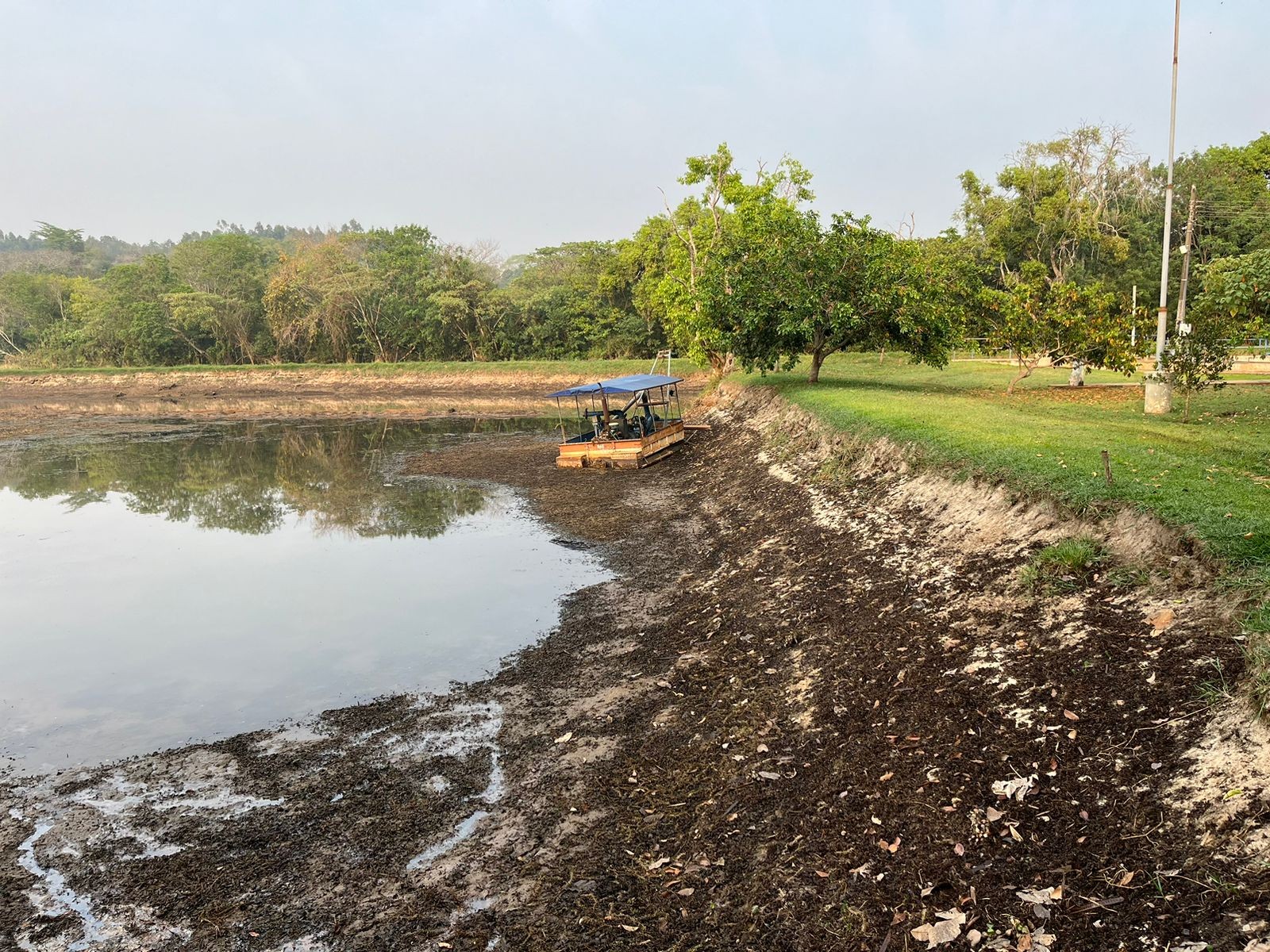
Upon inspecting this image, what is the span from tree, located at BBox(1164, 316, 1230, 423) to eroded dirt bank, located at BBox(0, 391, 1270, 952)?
32.2 ft

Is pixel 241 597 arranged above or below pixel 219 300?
below

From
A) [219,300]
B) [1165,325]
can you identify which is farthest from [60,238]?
[1165,325]

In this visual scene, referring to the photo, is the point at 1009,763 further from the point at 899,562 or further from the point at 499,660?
the point at 499,660

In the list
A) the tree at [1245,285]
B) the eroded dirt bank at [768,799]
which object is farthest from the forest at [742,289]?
the eroded dirt bank at [768,799]

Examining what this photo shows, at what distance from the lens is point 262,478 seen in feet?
95.2

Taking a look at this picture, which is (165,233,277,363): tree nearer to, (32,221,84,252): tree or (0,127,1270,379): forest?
(0,127,1270,379): forest

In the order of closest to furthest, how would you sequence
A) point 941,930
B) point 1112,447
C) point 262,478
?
point 941,930 → point 1112,447 → point 262,478

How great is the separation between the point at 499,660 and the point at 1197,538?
819 cm

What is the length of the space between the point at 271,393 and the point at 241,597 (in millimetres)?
54449

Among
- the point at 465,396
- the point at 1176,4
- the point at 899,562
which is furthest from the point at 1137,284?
the point at 899,562

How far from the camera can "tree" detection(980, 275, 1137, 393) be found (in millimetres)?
24844

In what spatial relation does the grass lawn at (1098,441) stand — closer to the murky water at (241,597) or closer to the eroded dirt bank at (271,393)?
the murky water at (241,597)

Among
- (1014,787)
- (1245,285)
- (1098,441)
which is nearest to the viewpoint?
(1014,787)

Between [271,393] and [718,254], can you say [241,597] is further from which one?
[271,393]
